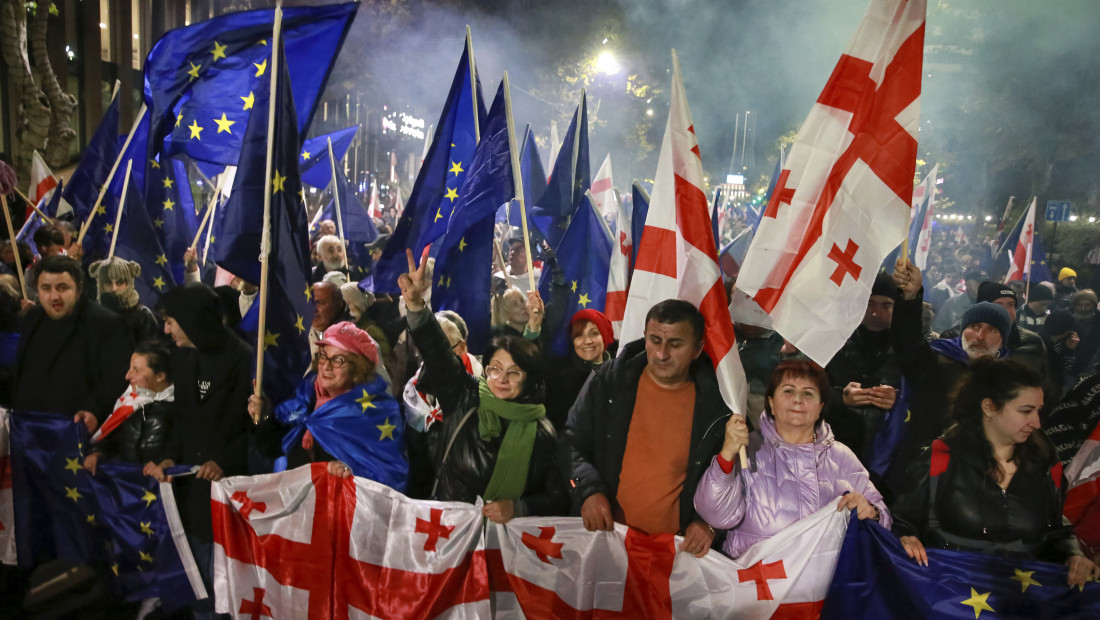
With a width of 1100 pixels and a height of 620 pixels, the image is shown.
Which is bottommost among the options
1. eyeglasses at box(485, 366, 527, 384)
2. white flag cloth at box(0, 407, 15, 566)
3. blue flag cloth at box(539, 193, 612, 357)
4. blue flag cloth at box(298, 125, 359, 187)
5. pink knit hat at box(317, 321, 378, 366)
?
white flag cloth at box(0, 407, 15, 566)

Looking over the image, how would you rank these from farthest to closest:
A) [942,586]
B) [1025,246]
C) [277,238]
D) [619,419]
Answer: [1025,246], [277,238], [619,419], [942,586]

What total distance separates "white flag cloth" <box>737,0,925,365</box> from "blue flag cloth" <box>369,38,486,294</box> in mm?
1967

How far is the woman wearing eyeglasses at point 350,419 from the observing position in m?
3.84

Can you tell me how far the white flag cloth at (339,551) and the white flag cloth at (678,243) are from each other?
124 cm

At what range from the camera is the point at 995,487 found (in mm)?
3090

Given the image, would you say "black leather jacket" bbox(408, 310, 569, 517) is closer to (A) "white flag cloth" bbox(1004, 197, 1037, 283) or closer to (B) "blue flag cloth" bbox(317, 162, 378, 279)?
(B) "blue flag cloth" bbox(317, 162, 378, 279)

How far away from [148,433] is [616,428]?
8.29ft

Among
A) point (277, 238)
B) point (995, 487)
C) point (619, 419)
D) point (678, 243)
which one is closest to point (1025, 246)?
point (995, 487)

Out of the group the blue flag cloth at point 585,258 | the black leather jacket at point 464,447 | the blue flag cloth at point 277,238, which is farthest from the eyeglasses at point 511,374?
the blue flag cloth at point 585,258

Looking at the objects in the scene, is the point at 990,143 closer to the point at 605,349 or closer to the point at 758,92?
the point at 758,92

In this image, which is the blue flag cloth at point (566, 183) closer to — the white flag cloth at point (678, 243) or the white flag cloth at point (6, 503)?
the white flag cloth at point (678, 243)

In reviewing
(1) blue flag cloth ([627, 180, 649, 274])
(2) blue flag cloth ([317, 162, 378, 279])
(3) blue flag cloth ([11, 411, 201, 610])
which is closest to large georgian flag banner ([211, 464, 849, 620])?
(3) blue flag cloth ([11, 411, 201, 610])

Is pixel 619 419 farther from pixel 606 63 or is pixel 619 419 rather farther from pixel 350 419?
A: pixel 606 63

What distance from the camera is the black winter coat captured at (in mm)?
3340
